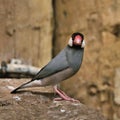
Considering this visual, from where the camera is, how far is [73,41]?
5.21m

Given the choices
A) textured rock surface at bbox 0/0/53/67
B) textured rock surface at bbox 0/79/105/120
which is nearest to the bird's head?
textured rock surface at bbox 0/79/105/120

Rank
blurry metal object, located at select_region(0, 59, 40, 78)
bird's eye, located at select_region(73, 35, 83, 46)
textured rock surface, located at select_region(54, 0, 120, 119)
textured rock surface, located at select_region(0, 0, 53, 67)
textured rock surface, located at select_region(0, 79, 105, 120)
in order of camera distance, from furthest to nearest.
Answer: textured rock surface, located at select_region(54, 0, 120, 119)
textured rock surface, located at select_region(0, 0, 53, 67)
blurry metal object, located at select_region(0, 59, 40, 78)
bird's eye, located at select_region(73, 35, 83, 46)
textured rock surface, located at select_region(0, 79, 105, 120)

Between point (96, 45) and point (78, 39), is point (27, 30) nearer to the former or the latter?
point (96, 45)

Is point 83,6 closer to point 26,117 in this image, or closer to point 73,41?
point 73,41

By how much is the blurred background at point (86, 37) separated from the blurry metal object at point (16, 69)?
0.11 m

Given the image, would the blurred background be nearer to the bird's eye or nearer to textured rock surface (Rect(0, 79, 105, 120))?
textured rock surface (Rect(0, 79, 105, 120))

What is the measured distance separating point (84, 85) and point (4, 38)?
3.71 feet

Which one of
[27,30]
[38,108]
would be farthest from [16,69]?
[38,108]

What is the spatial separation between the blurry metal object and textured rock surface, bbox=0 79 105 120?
169cm

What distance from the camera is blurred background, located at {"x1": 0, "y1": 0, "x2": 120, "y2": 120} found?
24.0 feet

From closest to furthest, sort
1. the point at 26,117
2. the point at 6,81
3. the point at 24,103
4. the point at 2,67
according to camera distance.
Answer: the point at 26,117
the point at 24,103
the point at 6,81
the point at 2,67

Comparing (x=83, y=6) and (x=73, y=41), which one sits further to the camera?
(x=83, y=6)

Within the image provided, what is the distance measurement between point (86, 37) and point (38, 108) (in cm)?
268

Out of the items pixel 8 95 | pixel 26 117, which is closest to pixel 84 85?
pixel 8 95
